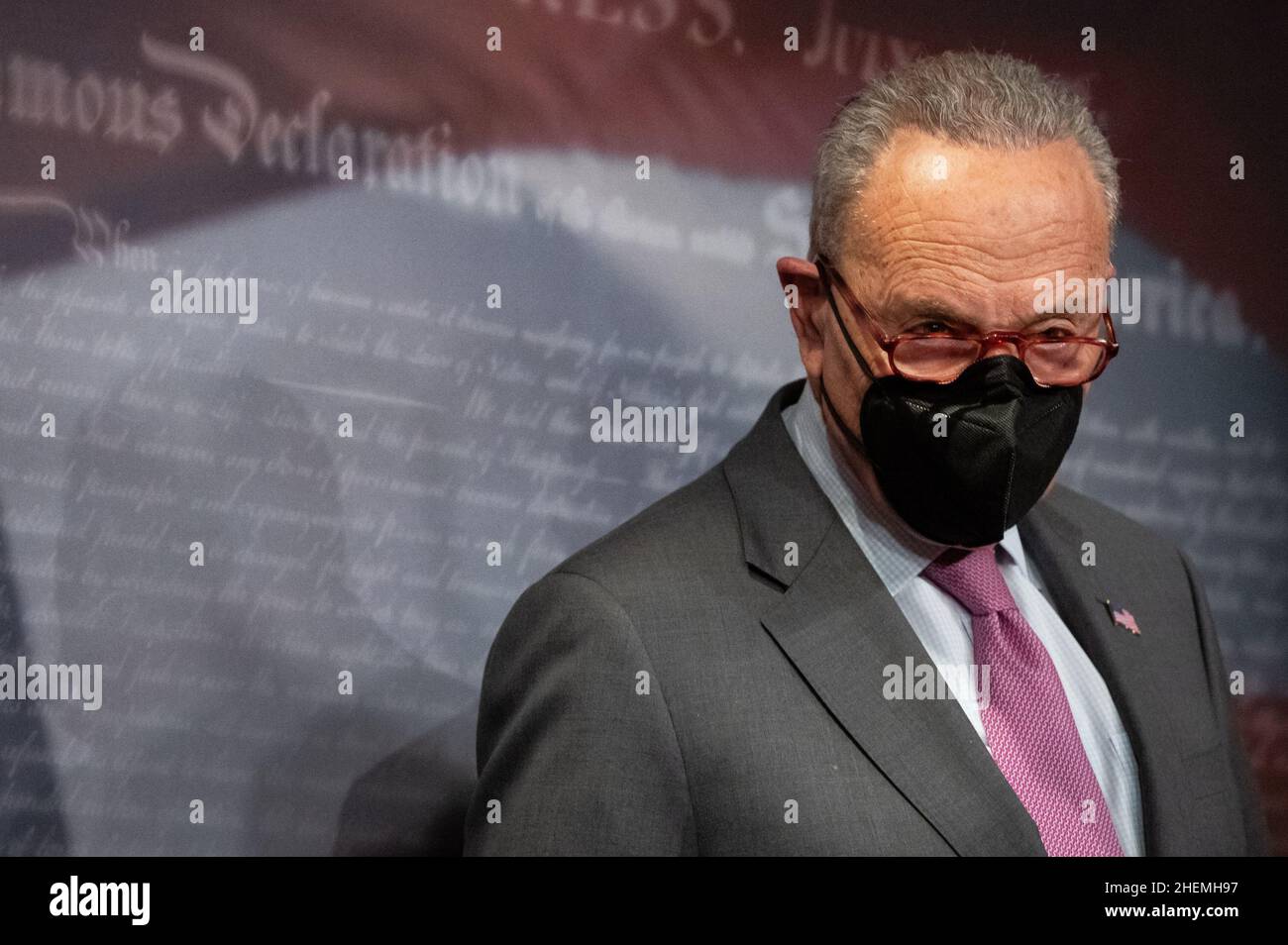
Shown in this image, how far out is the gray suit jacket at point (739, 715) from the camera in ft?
5.84

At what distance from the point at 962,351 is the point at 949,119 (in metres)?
0.30

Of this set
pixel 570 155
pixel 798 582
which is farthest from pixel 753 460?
pixel 570 155

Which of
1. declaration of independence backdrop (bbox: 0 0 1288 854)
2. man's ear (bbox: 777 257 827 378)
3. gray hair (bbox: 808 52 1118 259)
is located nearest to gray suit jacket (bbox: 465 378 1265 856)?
man's ear (bbox: 777 257 827 378)

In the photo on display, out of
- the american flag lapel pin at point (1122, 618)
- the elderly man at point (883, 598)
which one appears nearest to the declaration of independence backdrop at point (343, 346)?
the elderly man at point (883, 598)

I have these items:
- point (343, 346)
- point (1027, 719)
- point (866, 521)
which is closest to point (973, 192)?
point (866, 521)

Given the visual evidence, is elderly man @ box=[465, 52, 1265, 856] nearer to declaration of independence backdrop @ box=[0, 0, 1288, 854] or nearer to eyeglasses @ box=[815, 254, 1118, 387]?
eyeglasses @ box=[815, 254, 1118, 387]

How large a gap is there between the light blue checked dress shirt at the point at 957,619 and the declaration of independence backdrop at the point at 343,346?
23.4 inches

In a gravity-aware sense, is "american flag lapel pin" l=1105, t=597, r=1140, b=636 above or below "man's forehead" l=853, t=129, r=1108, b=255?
below

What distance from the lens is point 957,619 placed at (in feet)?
6.55

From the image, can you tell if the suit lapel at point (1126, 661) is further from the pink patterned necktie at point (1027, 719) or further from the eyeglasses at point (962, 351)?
the eyeglasses at point (962, 351)

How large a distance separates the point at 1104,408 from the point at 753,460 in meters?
1.06

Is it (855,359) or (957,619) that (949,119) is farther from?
(957,619)

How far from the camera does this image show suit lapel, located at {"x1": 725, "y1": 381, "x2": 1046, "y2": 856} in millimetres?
1822
